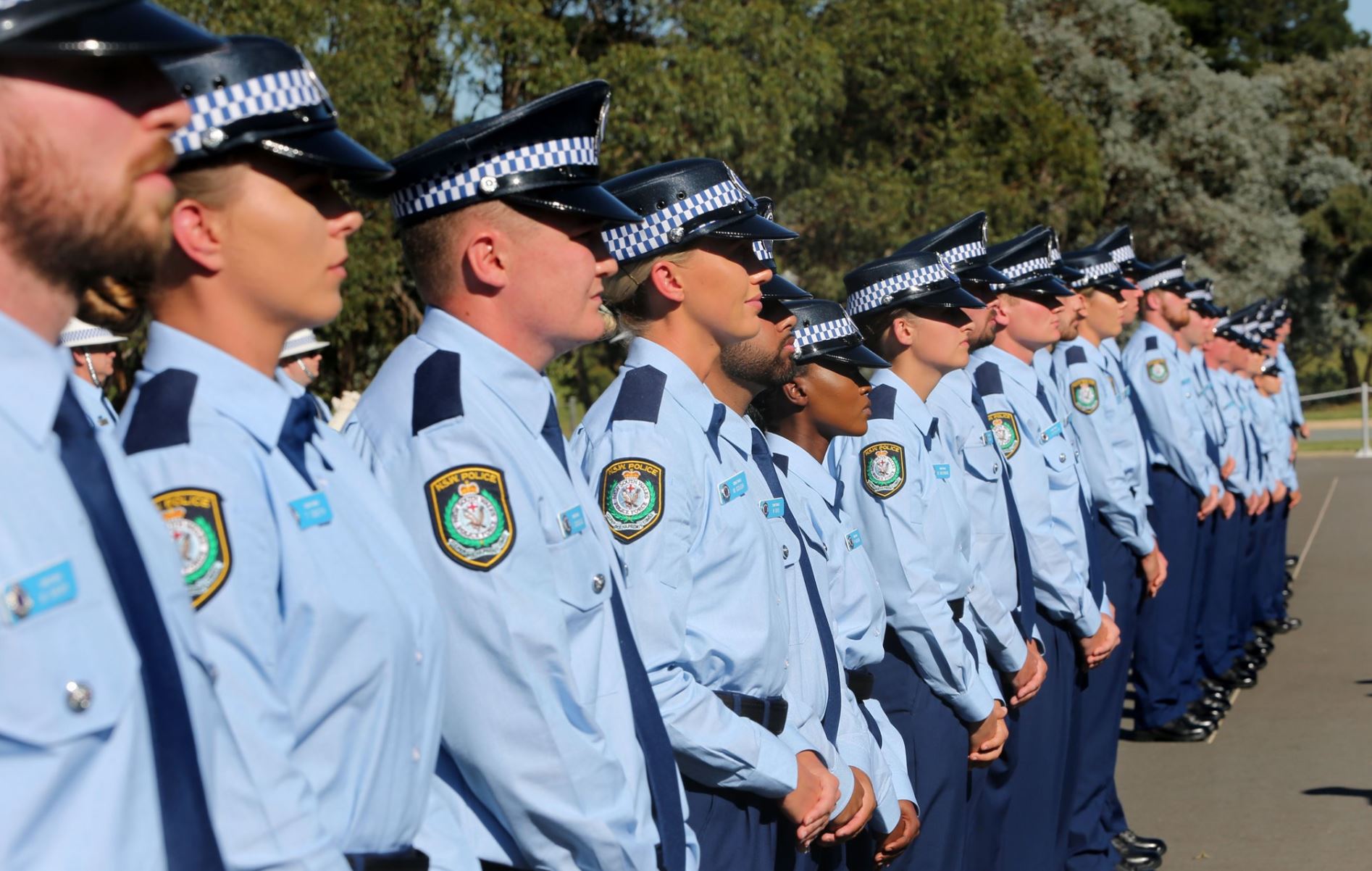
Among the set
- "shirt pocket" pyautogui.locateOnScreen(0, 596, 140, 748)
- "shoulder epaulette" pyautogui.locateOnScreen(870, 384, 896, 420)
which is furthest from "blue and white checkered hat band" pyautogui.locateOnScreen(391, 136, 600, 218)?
"shoulder epaulette" pyautogui.locateOnScreen(870, 384, 896, 420)

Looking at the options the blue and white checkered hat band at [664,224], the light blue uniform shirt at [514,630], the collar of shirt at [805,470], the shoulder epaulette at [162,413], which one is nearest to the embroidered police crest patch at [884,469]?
the collar of shirt at [805,470]

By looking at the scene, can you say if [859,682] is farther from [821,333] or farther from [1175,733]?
[1175,733]

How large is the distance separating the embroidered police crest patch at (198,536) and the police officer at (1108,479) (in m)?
5.57

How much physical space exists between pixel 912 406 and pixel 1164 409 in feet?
16.2

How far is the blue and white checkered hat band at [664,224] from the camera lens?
3852 mm

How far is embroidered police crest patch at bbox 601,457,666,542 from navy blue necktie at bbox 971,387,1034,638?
2.75 m

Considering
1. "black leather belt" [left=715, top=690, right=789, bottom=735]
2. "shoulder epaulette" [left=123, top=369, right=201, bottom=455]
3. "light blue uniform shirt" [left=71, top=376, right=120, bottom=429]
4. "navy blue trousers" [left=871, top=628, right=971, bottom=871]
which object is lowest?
"navy blue trousers" [left=871, top=628, right=971, bottom=871]

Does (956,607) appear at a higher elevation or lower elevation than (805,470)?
lower

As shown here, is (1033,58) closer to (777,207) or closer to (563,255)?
(777,207)

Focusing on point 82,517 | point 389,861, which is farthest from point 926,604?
point 82,517

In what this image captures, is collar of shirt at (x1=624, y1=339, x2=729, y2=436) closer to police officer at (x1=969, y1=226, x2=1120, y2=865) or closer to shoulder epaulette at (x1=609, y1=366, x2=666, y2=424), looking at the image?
shoulder epaulette at (x1=609, y1=366, x2=666, y2=424)

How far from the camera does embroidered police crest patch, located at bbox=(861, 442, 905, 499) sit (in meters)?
5.13

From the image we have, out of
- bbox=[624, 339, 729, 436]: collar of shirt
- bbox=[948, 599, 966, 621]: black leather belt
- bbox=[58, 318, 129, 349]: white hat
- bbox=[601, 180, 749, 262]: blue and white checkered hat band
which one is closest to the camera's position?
bbox=[624, 339, 729, 436]: collar of shirt

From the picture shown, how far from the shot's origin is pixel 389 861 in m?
2.24
